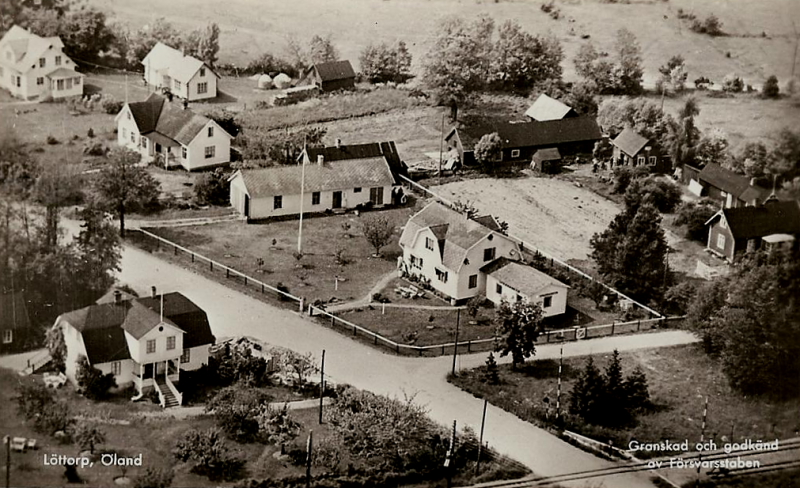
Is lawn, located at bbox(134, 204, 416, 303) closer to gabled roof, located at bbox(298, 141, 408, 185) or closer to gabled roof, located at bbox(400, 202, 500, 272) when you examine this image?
gabled roof, located at bbox(400, 202, 500, 272)

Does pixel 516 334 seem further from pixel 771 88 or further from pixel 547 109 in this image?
pixel 547 109

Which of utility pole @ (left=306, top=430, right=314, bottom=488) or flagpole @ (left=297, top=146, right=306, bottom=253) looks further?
flagpole @ (left=297, top=146, right=306, bottom=253)

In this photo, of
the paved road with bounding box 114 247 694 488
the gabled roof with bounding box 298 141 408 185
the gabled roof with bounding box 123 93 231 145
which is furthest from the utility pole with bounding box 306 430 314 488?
the gabled roof with bounding box 298 141 408 185

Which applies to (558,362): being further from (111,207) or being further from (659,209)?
(111,207)

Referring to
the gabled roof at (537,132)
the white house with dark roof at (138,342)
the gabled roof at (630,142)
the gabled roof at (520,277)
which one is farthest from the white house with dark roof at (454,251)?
the gabled roof at (630,142)

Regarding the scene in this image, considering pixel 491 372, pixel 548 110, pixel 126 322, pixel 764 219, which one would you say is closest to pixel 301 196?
pixel 491 372

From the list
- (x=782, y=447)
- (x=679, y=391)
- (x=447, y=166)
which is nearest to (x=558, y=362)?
(x=679, y=391)

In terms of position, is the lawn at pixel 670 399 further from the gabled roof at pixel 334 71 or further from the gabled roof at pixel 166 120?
the gabled roof at pixel 334 71
